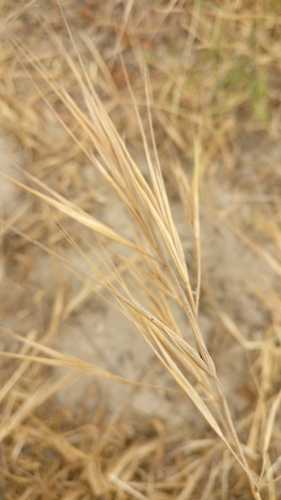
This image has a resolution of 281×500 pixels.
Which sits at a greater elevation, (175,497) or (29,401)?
(29,401)

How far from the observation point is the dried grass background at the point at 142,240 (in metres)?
0.92

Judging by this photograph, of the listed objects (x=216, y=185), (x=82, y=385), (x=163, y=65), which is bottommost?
(x=82, y=385)

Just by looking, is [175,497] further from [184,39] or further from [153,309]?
[184,39]

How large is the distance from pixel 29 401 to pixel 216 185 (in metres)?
0.65

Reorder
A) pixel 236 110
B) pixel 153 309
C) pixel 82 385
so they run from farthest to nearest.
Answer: pixel 236 110 → pixel 82 385 → pixel 153 309

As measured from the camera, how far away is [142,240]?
965 millimetres

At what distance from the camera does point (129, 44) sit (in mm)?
1172

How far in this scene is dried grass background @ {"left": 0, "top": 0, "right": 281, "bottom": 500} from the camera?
0.92 metres

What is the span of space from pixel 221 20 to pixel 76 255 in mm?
673

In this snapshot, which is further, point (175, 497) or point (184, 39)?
point (184, 39)

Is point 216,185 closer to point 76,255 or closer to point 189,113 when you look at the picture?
point 189,113

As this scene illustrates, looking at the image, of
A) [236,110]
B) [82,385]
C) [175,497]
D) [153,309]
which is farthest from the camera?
[236,110]

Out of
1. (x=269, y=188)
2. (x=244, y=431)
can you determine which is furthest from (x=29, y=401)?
(x=269, y=188)

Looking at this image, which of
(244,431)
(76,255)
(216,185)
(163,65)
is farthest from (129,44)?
(244,431)
